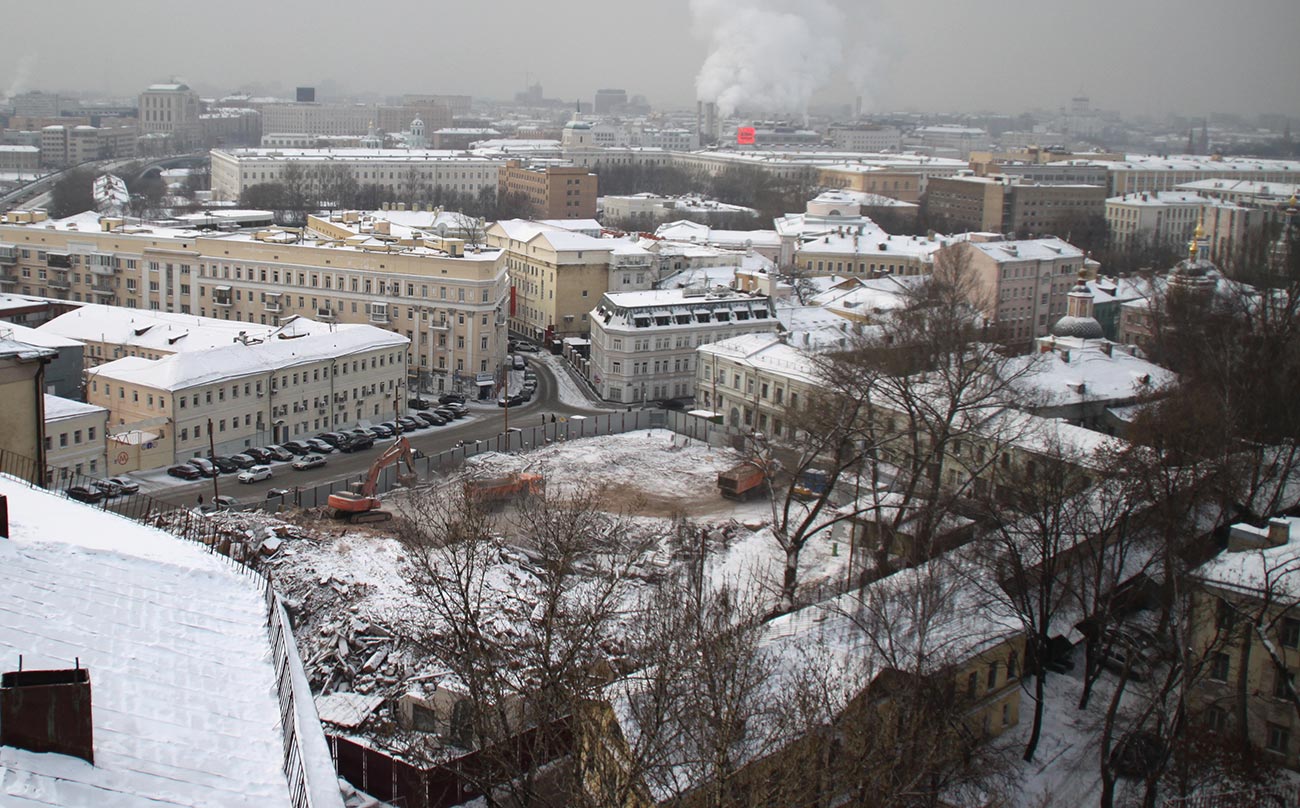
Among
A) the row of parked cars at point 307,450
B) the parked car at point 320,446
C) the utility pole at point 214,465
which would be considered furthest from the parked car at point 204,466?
the parked car at point 320,446

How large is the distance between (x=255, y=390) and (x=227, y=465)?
192 cm

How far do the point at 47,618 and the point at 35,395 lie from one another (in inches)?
144

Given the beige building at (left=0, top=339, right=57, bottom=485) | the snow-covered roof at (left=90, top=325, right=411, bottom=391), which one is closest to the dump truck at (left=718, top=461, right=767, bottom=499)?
the snow-covered roof at (left=90, top=325, right=411, bottom=391)

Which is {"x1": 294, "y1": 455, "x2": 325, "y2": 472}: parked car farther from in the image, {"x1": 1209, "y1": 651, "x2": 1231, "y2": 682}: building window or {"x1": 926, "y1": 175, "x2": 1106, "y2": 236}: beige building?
{"x1": 926, "y1": 175, "x2": 1106, "y2": 236}: beige building

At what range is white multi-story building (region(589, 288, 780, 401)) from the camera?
1089 inches

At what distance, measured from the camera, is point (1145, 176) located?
2793 inches

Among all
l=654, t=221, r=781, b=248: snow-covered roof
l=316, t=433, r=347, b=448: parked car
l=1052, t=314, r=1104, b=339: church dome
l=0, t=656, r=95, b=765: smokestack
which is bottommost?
l=316, t=433, r=347, b=448: parked car

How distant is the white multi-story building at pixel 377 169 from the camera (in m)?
62.2

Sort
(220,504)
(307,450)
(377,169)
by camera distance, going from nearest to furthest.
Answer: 1. (220,504)
2. (307,450)
3. (377,169)

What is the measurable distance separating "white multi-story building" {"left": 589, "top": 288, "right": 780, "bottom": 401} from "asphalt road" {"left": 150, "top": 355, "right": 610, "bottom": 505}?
1193 mm

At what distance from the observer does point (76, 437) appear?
1986 centimetres

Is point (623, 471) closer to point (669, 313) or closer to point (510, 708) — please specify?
point (669, 313)

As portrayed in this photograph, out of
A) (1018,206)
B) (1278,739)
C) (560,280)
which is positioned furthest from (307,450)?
(1018,206)

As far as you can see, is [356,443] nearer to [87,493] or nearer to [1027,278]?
[87,493]
